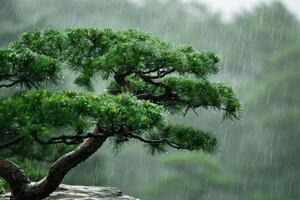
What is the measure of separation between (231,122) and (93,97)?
35.3 ft

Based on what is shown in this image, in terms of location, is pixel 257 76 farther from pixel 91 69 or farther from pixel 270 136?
pixel 91 69

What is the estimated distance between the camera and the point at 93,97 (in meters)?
3.03

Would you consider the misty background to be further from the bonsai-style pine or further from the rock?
the bonsai-style pine

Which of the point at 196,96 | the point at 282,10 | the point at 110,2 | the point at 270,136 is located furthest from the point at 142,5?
the point at 196,96

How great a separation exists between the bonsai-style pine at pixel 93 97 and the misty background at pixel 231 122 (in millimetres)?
7132

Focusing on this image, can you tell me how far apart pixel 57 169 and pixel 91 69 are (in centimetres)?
79

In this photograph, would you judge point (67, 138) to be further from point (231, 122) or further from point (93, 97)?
point (231, 122)

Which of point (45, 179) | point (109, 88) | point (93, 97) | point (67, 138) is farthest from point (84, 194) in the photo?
point (93, 97)

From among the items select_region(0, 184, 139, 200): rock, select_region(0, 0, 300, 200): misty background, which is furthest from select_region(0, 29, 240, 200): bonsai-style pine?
select_region(0, 0, 300, 200): misty background

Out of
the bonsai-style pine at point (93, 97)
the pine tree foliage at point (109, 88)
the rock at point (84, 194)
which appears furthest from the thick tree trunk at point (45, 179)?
the rock at point (84, 194)

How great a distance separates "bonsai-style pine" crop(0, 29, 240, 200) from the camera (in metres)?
2.92

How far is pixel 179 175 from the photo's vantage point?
1232 centimetres

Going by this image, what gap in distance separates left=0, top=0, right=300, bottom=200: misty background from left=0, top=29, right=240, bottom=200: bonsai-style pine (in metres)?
7.13

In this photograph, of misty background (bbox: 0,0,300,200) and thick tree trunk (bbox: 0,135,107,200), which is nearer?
thick tree trunk (bbox: 0,135,107,200)
